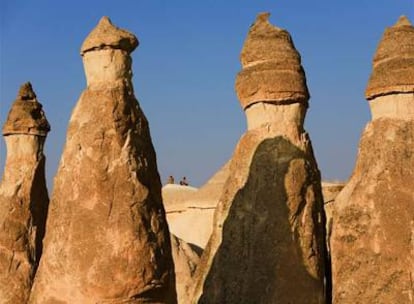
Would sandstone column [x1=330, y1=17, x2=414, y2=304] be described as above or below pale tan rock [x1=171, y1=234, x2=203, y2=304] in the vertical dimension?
above

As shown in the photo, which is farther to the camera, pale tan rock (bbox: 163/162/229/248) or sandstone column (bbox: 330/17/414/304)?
pale tan rock (bbox: 163/162/229/248)

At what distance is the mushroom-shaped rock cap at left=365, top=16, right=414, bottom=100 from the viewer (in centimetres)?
963

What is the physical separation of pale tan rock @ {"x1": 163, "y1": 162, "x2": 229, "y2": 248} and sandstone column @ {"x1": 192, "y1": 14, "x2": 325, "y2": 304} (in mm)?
11576

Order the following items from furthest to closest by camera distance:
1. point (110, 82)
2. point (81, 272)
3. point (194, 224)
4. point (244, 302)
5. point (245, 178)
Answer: point (194, 224) < point (245, 178) < point (244, 302) < point (110, 82) < point (81, 272)

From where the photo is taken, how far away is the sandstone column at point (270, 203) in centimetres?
941

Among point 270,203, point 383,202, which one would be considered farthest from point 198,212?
point 383,202

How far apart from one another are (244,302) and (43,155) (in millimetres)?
4156

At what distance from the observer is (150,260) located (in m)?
6.41

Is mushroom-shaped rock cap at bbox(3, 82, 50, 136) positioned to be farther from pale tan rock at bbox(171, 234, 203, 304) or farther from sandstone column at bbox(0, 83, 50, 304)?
pale tan rock at bbox(171, 234, 203, 304)

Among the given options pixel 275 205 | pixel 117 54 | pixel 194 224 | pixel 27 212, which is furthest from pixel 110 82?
pixel 194 224

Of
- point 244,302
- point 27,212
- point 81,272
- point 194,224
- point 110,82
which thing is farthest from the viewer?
point 194,224

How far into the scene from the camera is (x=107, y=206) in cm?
652

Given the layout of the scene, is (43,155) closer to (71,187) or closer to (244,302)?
(244,302)

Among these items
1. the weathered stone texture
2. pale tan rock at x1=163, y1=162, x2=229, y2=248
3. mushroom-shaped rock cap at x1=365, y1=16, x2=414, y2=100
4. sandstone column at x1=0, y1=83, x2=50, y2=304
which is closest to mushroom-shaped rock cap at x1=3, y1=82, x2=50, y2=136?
sandstone column at x1=0, y1=83, x2=50, y2=304
